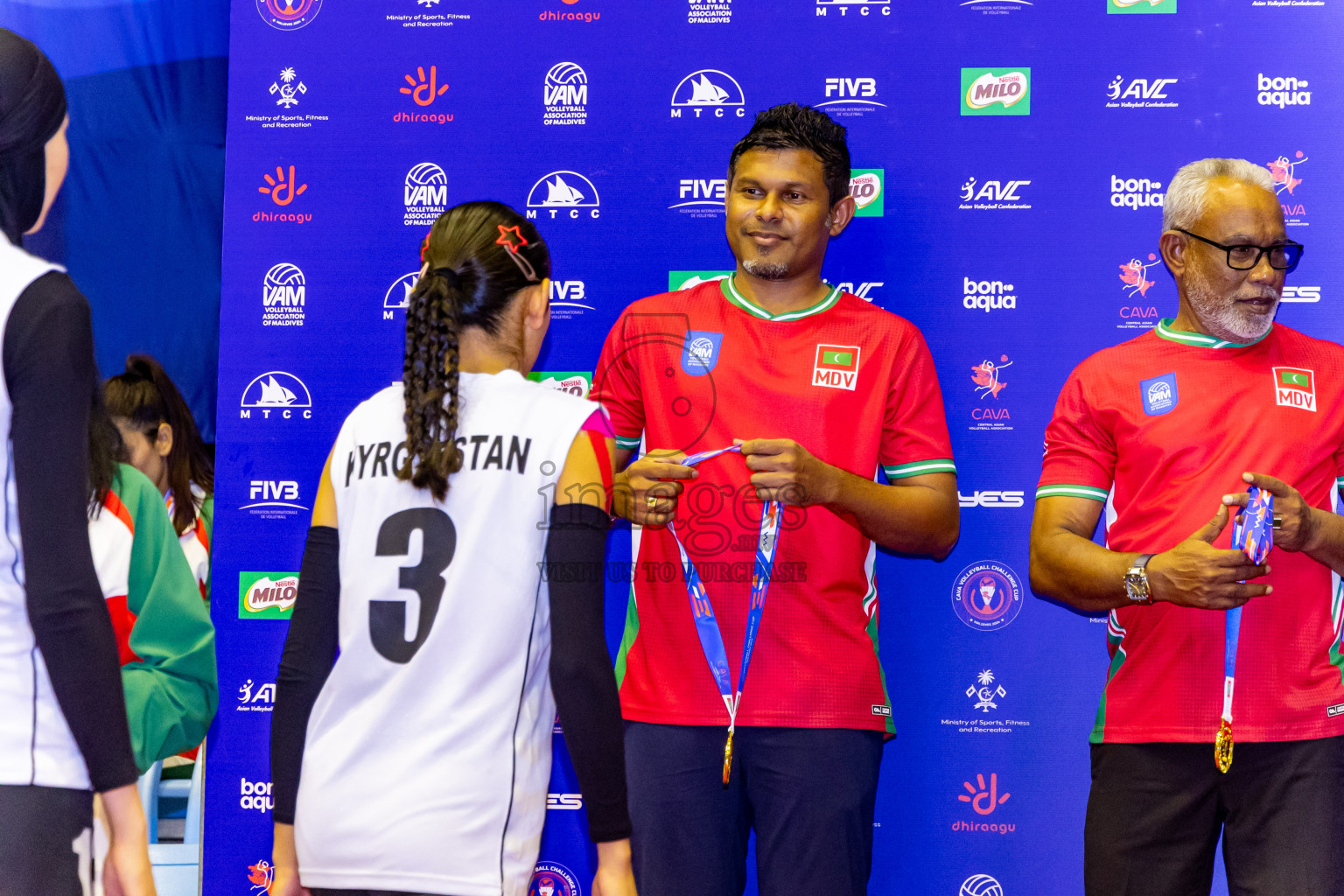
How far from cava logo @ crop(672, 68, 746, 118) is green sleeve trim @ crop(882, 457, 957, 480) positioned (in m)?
1.32

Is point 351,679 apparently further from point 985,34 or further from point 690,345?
point 985,34

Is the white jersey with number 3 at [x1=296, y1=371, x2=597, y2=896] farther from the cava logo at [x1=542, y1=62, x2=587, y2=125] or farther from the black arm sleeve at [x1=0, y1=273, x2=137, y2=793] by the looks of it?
the cava logo at [x1=542, y1=62, x2=587, y2=125]

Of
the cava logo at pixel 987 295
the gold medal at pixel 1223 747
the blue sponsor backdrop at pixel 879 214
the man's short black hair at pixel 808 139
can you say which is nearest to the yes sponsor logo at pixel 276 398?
the blue sponsor backdrop at pixel 879 214

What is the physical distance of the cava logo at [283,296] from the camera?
374cm

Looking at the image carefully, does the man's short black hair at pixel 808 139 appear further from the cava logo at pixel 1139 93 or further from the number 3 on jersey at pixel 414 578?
the number 3 on jersey at pixel 414 578

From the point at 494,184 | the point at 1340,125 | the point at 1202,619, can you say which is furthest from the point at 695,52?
the point at 1202,619

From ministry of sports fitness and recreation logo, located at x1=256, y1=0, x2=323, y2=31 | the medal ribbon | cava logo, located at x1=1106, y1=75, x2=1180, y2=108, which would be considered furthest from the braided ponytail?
cava logo, located at x1=1106, y1=75, x2=1180, y2=108

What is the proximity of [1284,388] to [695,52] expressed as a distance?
2002 mm

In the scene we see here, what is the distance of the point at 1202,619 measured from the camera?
107 inches

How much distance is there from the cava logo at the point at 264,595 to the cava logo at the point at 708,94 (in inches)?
77.1

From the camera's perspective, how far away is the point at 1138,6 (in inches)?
140

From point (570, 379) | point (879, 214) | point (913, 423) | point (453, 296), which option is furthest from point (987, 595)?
point (453, 296)

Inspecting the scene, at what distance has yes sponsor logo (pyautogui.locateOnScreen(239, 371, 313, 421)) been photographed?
12.2 ft

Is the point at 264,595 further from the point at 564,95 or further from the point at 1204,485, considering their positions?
the point at 1204,485
